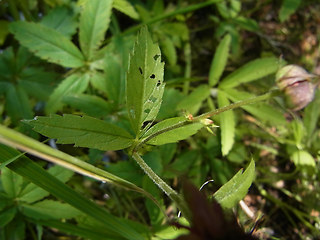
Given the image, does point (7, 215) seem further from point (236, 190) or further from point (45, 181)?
point (236, 190)

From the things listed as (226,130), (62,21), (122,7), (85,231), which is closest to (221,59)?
(226,130)

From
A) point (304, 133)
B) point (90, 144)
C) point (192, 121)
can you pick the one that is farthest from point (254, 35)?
point (90, 144)

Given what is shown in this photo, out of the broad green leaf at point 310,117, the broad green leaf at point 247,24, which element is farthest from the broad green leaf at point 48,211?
the broad green leaf at point 247,24

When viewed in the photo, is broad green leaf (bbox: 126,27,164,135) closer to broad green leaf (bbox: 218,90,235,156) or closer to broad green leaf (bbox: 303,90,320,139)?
broad green leaf (bbox: 218,90,235,156)

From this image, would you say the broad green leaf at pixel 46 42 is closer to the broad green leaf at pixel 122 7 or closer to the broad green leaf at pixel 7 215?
the broad green leaf at pixel 122 7

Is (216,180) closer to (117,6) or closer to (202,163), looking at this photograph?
(202,163)

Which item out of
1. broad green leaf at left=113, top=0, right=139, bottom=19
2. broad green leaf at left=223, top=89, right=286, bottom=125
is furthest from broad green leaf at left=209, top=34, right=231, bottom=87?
broad green leaf at left=113, top=0, right=139, bottom=19
